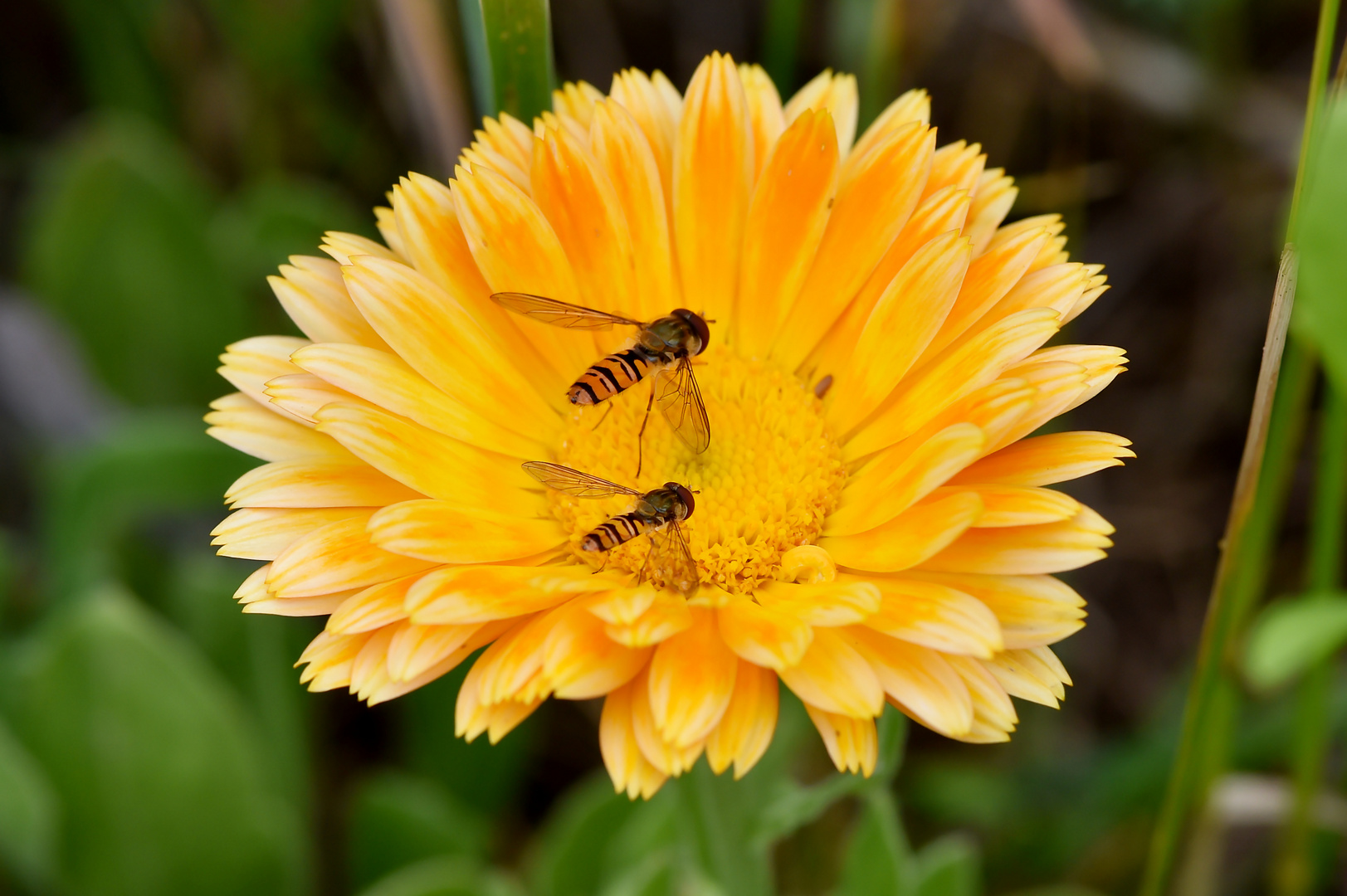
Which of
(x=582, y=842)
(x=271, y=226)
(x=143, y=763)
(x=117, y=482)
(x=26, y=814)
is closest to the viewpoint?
(x=26, y=814)

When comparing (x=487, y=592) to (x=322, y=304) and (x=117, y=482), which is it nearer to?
(x=322, y=304)

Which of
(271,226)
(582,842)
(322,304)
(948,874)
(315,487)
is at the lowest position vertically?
(948,874)

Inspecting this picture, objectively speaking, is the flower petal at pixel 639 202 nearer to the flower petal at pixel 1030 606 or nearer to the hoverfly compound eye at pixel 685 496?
the hoverfly compound eye at pixel 685 496

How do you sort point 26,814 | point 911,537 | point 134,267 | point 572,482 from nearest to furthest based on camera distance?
point 911,537
point 572,482
point 26,814
point 134,267

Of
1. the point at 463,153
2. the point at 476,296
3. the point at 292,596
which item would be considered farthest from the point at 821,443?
the point at 292,596

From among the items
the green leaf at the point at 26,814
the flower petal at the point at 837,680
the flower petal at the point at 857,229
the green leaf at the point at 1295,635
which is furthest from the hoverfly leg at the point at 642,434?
the green leaf at the point at 26,814

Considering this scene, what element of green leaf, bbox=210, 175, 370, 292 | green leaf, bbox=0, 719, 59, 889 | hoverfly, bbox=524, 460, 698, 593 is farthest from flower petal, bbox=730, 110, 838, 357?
green leaf, bbox=0, 719, 59, 889

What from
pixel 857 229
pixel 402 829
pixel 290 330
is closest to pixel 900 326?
pixel 857 229
